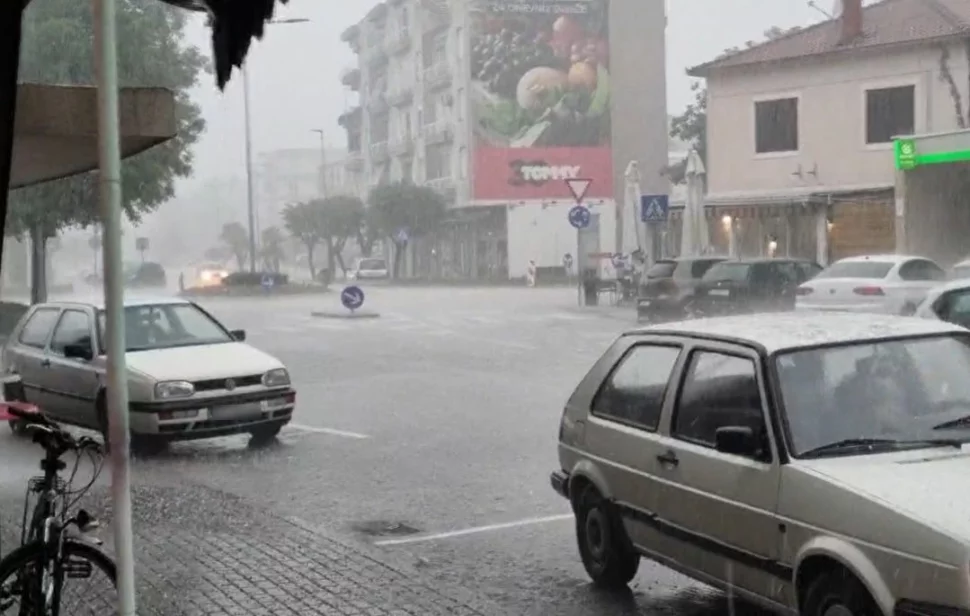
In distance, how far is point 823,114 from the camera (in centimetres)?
3616

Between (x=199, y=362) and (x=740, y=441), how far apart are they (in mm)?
7757

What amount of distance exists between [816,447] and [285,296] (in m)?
48.9

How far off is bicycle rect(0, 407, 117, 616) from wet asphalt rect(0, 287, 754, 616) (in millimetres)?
2313

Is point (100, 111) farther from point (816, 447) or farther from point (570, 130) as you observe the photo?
point (570, 130)

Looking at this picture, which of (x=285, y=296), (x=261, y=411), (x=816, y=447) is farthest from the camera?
(x=285, y=296)

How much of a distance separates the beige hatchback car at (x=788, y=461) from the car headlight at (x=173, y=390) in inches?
220

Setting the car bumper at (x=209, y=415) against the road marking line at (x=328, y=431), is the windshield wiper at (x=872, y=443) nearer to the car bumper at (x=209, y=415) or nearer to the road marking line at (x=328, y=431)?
the car bumper at (x=209, y=415)

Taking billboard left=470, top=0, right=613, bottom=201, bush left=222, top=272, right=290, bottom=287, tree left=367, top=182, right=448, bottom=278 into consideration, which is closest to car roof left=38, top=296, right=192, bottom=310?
bush left=222, top=272, right=290, bottom=287

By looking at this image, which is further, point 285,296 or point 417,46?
point 417,46

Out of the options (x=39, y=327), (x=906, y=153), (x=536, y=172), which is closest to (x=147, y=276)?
(x=536, y=172)

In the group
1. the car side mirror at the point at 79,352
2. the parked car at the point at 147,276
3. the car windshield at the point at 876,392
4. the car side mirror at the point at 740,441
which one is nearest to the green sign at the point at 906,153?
the car side mirror at the point at 79,352

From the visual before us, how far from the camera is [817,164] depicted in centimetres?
3628

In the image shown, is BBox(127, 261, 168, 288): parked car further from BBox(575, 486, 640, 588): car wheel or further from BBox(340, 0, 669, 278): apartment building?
BBox(575, 486, 640, 588): car wheel

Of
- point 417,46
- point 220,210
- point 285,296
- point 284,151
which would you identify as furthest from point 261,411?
point 284,151
